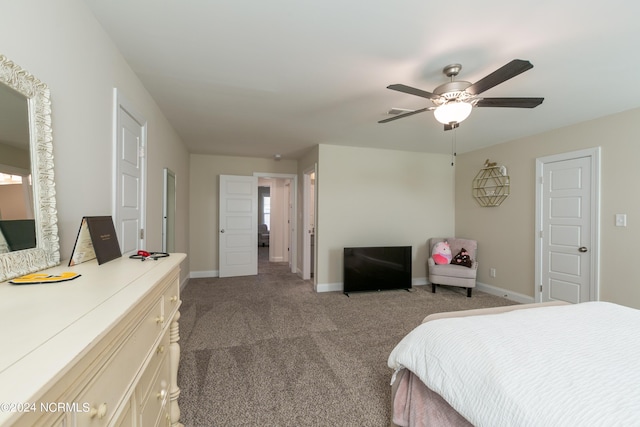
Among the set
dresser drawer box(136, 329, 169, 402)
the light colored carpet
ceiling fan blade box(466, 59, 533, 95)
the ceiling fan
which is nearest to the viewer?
dresser drawer box(136, 329, 169, 402)

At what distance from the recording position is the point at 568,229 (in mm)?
3307

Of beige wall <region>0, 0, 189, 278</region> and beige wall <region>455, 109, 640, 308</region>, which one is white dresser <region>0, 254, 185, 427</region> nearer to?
beige wall <region>0, 0, 189, 278</region>

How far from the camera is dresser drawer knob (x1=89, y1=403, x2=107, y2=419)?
54 cm

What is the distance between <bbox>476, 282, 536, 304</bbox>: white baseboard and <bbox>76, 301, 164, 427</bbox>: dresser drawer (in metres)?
4.54

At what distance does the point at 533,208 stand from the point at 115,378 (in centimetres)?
461

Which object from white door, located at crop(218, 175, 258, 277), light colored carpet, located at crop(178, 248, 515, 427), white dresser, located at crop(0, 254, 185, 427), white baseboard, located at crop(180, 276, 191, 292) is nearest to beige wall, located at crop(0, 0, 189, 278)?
white dresser, located at crop(0, 254, 185, 427)

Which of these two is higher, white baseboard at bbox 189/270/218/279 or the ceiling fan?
the ceiling fan

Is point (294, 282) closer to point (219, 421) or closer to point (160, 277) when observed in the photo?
point (219, 421)

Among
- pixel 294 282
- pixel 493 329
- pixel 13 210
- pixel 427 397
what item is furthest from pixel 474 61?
pixel 294 282

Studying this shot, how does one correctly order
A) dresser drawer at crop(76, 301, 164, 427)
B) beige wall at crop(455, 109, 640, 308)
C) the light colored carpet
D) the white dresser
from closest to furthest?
1. the white dresser
2. dresser drawer at crop(76, 301, 164, 427)
3. the light colored carpet
4. beige wall at crop(455, 109, 640, 308)

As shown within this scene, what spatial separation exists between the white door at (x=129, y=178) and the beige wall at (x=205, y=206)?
2796 mm

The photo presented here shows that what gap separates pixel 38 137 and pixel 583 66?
10.7 ft

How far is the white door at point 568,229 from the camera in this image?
3.09m

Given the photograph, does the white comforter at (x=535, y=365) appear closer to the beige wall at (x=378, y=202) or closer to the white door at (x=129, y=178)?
the white door at (x=129, y=178)
